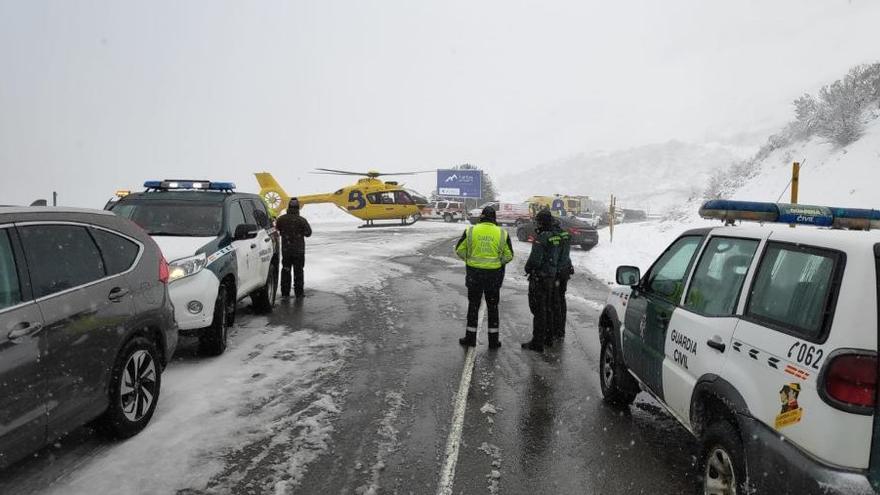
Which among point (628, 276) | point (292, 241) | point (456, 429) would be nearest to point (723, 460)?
point (628, 276)

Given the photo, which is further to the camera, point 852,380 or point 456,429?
point 456,429

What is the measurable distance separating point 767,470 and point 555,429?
2350 millimetres

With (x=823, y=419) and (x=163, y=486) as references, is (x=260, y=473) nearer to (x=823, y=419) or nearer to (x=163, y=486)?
(x=163, y=486)

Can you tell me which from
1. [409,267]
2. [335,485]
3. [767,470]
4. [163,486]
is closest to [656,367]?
[767,470]

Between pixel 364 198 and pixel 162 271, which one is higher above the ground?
pixel 364 198

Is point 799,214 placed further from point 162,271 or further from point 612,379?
point 162,271

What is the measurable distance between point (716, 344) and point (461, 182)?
56984 millimetres

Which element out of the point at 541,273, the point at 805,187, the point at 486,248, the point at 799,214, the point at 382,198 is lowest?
the point at 541,273

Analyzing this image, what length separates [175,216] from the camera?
A: 7.44 metres

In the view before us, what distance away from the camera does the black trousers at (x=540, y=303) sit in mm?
7348

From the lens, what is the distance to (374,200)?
35781 mm

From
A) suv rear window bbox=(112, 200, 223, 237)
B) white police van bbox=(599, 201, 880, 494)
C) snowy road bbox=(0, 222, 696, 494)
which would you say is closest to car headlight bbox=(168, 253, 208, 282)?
suv rear window bbox=(112, 200, 223, 237)

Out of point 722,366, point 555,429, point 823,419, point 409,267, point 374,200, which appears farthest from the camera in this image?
point 374,200

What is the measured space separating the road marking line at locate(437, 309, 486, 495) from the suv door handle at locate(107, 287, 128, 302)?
265cm
